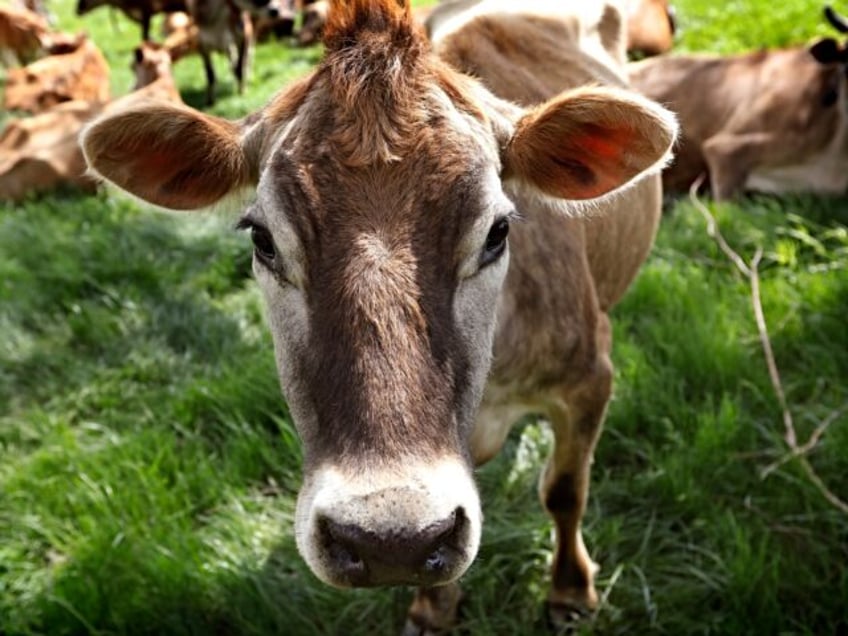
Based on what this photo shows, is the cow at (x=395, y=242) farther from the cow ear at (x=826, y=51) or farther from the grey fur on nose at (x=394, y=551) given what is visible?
the cow ear at (x=826, y=51)

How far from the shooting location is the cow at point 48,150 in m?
7.19

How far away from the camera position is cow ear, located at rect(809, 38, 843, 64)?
6039 mm

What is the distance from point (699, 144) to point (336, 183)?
542cm

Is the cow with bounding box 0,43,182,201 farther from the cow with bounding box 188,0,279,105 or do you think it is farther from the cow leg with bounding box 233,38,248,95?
the cow with bounding box 188,0,279,105

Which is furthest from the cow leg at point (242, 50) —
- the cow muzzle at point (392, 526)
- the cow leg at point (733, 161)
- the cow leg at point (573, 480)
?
the cow muzzle at point (392, 526)

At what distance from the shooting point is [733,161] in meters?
6.27

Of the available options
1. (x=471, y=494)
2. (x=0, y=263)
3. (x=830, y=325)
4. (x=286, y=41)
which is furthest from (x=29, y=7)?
(x=471, y=494)

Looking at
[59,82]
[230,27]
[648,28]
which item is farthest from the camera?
[230,27]

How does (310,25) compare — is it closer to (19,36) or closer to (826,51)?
(19,36)

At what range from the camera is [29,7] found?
58.4ft

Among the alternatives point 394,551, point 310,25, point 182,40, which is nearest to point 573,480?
point 394,551

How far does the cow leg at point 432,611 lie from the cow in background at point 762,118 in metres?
3.86

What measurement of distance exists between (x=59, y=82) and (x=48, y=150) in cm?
355

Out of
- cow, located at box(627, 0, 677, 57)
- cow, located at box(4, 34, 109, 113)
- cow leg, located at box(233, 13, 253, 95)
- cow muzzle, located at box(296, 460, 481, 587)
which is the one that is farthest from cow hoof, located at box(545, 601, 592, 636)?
cow, located at box(4, 34, 109, 113)
